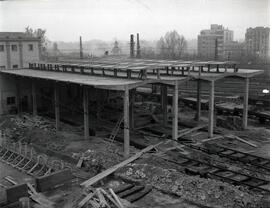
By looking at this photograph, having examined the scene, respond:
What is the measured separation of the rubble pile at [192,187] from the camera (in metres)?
12.9

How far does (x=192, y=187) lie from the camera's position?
45.8 ft

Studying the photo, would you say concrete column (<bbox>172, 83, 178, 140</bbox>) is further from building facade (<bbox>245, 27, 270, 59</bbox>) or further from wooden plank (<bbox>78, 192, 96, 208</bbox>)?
building facade (<bbox>245, 27, 270, 59</bbox>)

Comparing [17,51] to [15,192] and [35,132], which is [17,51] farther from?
[15,192]

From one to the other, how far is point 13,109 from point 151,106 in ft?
38.7

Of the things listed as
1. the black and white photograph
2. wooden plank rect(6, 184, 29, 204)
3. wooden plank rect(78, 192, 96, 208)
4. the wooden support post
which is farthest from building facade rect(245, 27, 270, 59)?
wooden plank rect(6, 184, 29, 204)

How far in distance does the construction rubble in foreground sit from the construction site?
4 cm

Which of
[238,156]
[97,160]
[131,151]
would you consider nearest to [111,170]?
[97,160]

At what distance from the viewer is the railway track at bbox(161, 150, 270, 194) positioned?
14508 mm

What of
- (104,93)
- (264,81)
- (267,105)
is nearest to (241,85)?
(264,81)

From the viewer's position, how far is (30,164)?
57.2 feet

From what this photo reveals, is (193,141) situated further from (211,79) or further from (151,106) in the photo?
(151,106)

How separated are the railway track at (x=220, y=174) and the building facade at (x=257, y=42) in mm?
53434

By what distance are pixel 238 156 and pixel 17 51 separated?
83.5 feet

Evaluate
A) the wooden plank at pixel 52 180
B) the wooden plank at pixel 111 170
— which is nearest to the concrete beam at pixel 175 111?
the wooden plank at pixel 111 170
